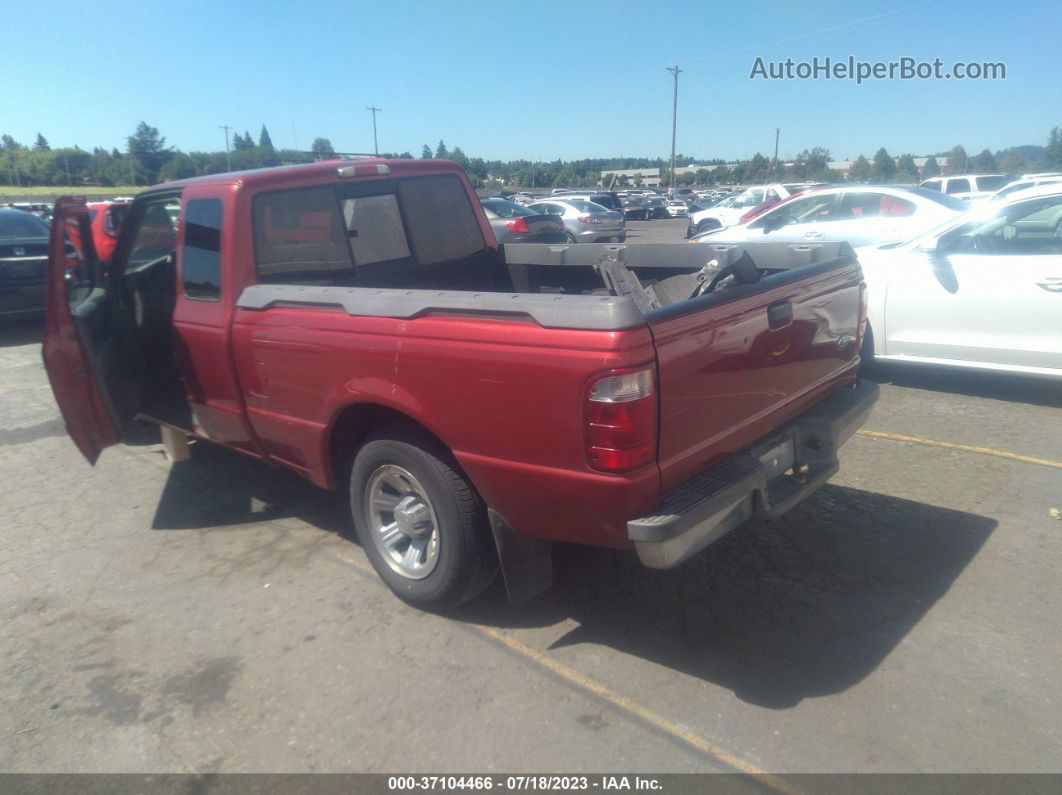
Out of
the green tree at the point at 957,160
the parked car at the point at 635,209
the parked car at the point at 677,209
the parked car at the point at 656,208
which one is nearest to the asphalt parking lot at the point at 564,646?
the parked car at the point at 635,209

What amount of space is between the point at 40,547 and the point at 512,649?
2.97 metres

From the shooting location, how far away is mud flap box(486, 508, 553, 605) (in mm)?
3176

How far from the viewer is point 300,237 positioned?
438cm

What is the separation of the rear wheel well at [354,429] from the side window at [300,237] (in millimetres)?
985

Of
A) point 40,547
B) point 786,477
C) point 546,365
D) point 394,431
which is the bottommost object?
point 40,547

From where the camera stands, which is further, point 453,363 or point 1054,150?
point 1054,150

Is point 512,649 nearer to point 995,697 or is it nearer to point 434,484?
point 434,484

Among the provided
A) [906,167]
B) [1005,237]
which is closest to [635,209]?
[906,167]

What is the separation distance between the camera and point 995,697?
2945 millimetres

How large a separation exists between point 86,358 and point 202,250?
2.83 feet

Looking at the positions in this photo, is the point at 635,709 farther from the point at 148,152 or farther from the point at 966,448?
the point at 148,152

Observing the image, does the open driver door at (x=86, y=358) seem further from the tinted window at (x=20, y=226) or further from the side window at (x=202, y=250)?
the tinted window at (x=20, y=226)

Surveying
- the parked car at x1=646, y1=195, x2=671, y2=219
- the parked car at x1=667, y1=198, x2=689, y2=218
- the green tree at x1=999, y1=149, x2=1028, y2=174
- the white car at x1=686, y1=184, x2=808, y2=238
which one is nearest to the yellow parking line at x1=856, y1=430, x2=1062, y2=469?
the white car at x1=686, y1=184, x2=808, y2=238
